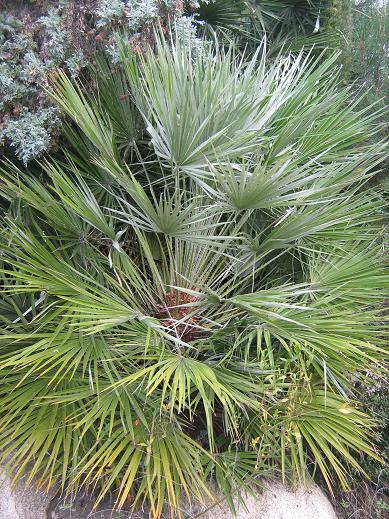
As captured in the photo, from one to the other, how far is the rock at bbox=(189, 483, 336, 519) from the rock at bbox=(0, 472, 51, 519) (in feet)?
2.38

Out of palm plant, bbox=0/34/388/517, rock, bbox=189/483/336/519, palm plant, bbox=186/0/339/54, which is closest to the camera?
palm plant, bbox=0/34/388/517

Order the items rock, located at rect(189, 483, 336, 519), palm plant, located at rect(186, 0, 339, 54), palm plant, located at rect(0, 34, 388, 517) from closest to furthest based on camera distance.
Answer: palm plant, located at rect(0, 34, 388, 517) → rock, located at rect(189, 483, 336, 519) → palm plant, located at rect(186, 0, 339, 54)

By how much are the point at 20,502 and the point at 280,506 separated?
48.5 inches

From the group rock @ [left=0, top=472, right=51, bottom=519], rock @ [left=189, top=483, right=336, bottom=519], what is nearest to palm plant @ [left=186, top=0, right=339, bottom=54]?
rock @ [left=189, top=483, right=336, bottom=519]

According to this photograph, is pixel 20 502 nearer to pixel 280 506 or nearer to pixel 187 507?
pixel 187 507

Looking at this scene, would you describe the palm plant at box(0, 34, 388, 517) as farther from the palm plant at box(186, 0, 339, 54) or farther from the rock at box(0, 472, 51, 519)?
the palm plant at box(186, 0, 339, 54)

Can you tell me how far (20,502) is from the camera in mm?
2348

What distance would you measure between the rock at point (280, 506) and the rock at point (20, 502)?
2.38 feet

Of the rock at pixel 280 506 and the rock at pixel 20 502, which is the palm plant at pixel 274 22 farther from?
the rock at pixel 20 502

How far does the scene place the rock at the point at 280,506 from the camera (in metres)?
2.47

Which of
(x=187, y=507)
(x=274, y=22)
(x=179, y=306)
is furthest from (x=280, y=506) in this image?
A: (x=274, y=22)

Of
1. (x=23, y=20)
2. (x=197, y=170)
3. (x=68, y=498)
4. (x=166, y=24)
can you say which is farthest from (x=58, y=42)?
(x=68, y=498)

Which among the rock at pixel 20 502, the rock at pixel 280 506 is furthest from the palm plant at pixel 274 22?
the rock at pixel 20 502

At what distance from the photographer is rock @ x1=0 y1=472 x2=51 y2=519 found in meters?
2.32
